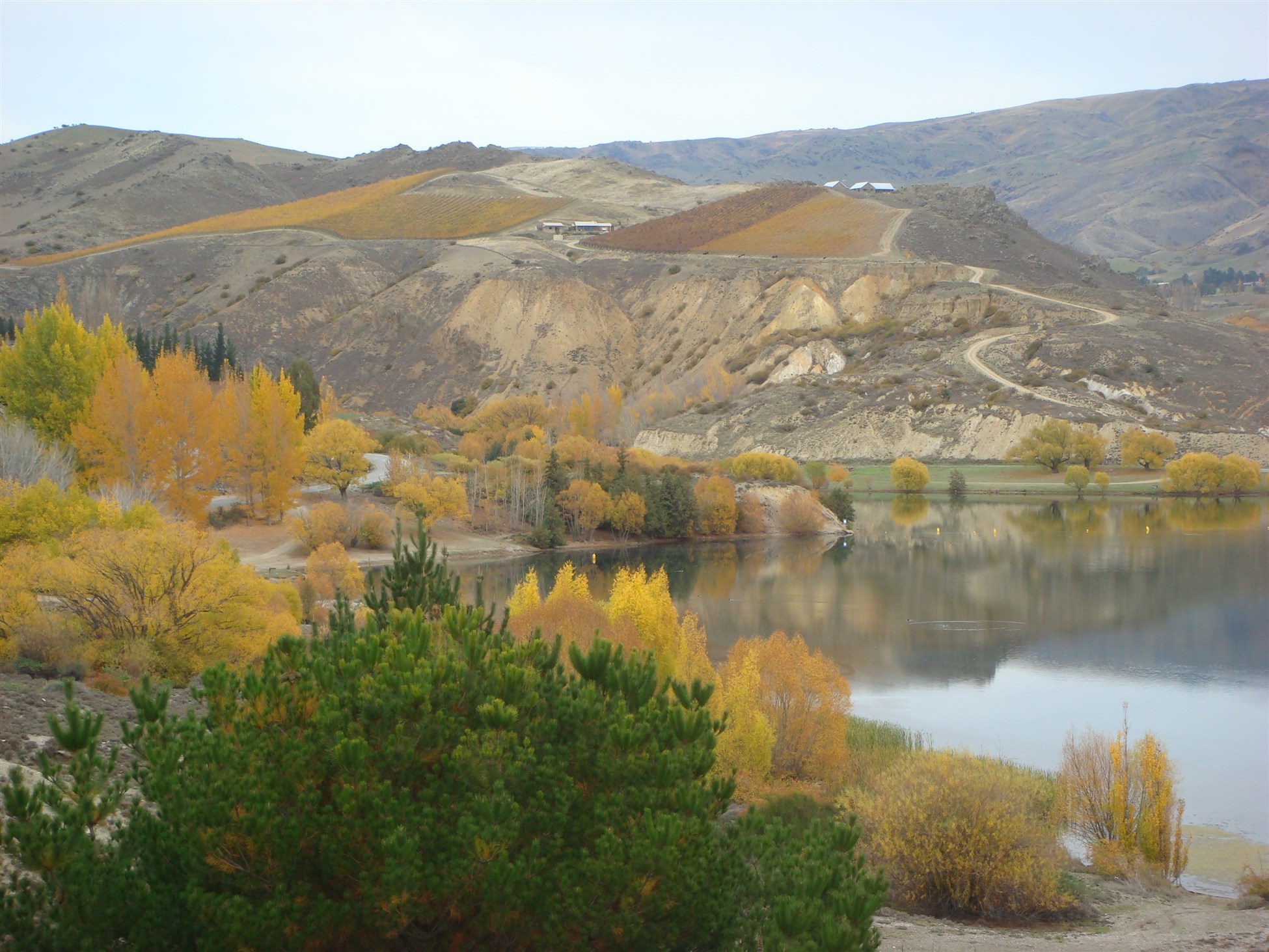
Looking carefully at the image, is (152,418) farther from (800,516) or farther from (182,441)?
(800,516)

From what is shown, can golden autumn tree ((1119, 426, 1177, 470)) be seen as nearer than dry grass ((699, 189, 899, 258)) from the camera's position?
Yes

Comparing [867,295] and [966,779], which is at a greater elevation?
[867,295]

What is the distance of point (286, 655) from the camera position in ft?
30.4

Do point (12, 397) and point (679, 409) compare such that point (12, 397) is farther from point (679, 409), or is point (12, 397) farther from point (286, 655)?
point (679, 409)

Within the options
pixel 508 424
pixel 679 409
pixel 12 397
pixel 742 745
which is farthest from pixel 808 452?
pixel 742 745

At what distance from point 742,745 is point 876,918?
6.68m

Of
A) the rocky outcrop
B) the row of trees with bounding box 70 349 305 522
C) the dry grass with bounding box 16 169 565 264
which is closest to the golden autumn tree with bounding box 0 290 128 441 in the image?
the row of trees with bounding box 70 349 305 522

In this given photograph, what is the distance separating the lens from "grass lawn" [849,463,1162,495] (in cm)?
7588

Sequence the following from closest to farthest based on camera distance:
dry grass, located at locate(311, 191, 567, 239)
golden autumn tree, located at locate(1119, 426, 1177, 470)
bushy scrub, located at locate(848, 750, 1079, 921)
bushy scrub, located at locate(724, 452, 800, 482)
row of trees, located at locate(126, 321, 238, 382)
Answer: bushy scrub, located at locate(848, 750, 1079, 921)
row of trees, located at locate(126, 321, 238, 382)
bushy scrub, located at locate(724, 452, 800, 482)
golden autumn tree, located at locate(1119, 426, 1177, 470)
dry grass, located at locate(311, 191, 567, 239)

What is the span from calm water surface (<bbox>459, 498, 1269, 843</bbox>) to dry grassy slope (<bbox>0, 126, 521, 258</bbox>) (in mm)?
103830

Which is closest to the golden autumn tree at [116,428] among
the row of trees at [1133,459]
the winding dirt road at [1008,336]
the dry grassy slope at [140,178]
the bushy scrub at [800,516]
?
the bushy scrub at [800,516]

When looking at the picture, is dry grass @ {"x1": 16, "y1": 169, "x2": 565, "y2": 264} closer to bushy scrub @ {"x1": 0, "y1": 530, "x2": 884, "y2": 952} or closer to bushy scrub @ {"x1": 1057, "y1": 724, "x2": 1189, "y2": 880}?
bushy scrub @ {"x1": 1057, "y1": 724, "x2": 1189, "y2": 880}

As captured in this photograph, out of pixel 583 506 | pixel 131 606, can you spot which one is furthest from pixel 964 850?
pixel 583 506

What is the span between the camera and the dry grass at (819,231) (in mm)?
111688
